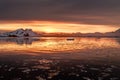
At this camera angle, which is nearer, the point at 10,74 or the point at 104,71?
the point at 10,74

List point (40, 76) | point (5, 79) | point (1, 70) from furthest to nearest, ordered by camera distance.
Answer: point (1, 70), point (40, 76), point (5, 79)

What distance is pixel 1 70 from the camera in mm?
20094

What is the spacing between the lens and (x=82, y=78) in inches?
685

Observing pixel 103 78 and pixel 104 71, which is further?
pixel 104 71

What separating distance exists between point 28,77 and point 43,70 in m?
3.23

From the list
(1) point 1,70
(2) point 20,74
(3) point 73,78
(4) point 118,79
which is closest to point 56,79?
(3) point 73,78

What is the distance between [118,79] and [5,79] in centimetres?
875

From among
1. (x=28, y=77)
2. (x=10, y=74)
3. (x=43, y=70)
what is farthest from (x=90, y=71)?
(x=10, y=74)

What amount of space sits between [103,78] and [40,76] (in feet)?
16.8

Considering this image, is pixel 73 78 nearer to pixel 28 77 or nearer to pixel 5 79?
pixel 28 77

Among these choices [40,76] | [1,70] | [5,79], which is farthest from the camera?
[1,70]

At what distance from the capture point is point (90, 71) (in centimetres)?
2023

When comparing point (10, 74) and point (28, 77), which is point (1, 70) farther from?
point (28, 77)

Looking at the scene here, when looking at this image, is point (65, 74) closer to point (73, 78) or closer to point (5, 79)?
point (73, 78)
